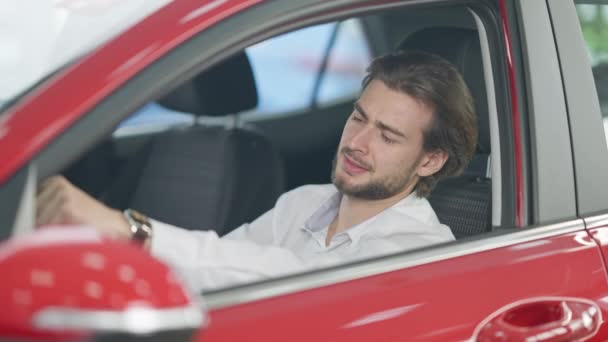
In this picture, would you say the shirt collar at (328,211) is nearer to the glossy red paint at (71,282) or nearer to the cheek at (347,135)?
the cheek at (347,135)

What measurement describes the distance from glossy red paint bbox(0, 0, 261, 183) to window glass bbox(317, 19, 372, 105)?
3.52m

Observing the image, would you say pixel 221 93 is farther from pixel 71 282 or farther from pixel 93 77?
pixel 71 282

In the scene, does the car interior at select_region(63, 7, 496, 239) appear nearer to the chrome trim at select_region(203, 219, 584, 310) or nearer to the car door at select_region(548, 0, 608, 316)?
the car door at select_region(548, 0, 608, 316)

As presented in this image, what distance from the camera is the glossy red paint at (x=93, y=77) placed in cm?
140

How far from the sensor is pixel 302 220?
2.60 metres

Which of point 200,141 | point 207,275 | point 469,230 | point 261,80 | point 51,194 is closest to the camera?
point 51,194

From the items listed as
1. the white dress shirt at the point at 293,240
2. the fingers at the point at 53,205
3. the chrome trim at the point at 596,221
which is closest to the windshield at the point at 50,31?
the fingers at the point at 53,205

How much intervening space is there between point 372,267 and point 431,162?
0.84 m

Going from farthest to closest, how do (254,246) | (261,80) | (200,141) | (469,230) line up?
(261,80), (200,141), (469,230), (254,246)

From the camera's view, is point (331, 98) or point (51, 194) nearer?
point (51, 194)

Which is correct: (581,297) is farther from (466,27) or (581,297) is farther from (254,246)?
(466,27)

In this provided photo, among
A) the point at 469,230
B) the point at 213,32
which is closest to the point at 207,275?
the point at 213,32

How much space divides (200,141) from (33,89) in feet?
6.08

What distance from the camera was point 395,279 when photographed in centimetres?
167
